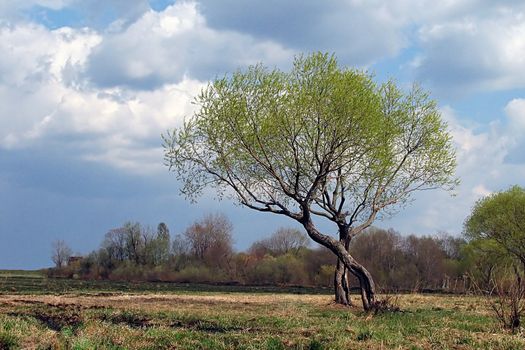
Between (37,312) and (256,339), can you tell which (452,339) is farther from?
(37,312)

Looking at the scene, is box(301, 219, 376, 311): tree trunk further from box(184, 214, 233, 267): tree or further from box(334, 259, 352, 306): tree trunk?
box(184, 214, 233, 267): tree

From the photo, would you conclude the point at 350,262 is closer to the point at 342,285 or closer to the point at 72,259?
the point at 342,285

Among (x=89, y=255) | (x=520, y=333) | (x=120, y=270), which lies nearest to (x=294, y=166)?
(x=520, y=333)

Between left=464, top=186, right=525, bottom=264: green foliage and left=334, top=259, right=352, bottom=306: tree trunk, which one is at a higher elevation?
left=464, top=186, right=525, bottom=264: green foliage

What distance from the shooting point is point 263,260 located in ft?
352

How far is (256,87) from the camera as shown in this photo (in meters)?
29.9

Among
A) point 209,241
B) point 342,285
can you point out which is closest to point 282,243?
point 209,241

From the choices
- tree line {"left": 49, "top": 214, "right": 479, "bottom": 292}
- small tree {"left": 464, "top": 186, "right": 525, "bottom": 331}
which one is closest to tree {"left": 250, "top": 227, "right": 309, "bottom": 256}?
tree line {"left": 49, "top": 214, "right": 479, "bottom": 292}

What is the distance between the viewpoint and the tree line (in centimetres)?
9088

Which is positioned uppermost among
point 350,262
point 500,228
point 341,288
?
point 500,228

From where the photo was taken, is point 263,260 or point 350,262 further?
point 263,260

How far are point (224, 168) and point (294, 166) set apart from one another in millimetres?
3786

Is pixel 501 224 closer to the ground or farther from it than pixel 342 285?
farther from it

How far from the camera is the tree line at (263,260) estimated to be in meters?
90.9
